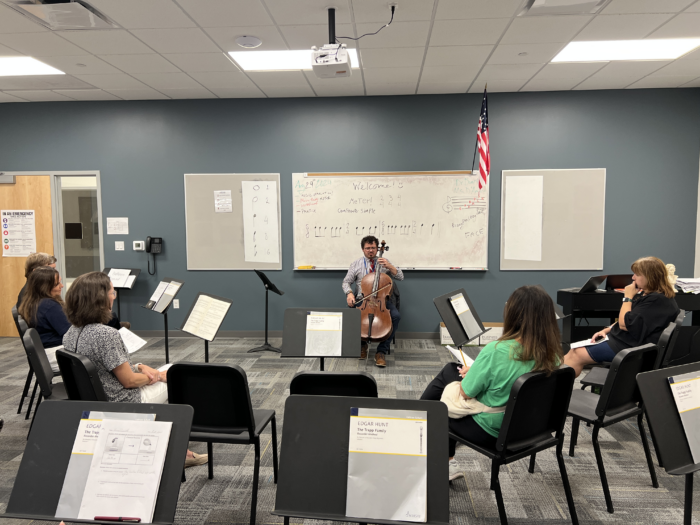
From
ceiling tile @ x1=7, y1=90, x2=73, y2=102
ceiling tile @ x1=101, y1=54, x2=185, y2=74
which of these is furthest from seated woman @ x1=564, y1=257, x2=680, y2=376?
ceiling tile @ x1=7, y1=90, x2=73, y2=102

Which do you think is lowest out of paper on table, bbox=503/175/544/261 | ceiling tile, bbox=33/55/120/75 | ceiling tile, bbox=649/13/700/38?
paper on table, bbox=503/175/544/261

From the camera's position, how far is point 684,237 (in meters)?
5.11

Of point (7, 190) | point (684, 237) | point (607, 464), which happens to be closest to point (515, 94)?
point (684, 237)

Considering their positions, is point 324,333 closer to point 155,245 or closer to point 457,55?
point 457,55

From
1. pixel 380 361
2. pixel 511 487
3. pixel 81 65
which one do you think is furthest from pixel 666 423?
pixel 81 65

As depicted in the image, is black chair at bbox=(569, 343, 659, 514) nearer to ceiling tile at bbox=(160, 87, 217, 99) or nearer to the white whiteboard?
the white whiteboard

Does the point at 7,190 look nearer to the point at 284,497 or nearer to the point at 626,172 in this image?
the point at 284,497

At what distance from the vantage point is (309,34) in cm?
353

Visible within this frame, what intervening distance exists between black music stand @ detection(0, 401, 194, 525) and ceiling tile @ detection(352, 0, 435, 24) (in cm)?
286

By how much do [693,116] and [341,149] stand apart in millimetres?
4042

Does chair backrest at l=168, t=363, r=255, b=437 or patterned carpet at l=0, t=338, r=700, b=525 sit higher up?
chair backrest at l=168, t=363, r=255, b=437

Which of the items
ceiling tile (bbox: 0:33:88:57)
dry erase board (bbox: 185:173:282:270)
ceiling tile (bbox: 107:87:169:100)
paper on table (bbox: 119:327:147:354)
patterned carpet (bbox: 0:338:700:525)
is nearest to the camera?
patterned carpet (bbox: 0:338:700:525)

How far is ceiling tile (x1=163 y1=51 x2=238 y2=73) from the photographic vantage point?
3.94 metres

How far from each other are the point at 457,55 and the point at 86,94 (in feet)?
13.9
